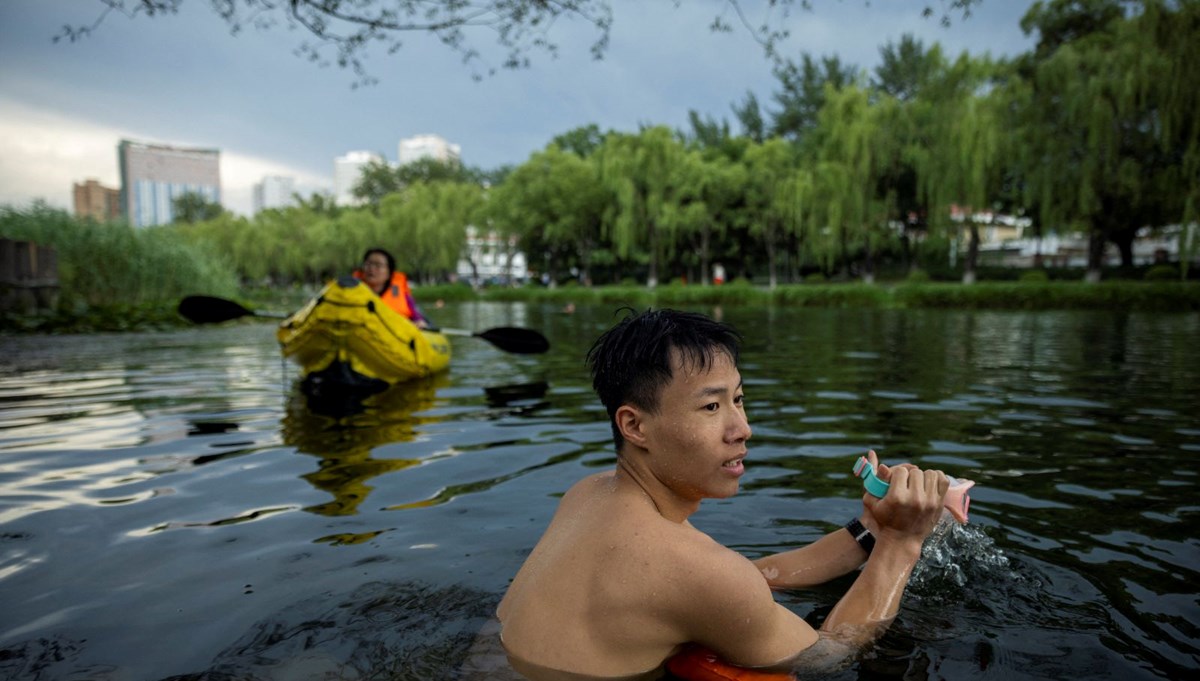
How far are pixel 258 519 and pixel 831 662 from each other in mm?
2949

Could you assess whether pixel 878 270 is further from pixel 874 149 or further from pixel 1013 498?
pixel 1013 498

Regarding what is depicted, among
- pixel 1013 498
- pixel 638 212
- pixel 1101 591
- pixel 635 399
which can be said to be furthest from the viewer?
pixel 638 212

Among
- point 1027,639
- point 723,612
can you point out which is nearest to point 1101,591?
point 1027,639

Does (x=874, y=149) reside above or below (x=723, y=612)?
above

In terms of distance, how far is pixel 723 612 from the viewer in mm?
1982

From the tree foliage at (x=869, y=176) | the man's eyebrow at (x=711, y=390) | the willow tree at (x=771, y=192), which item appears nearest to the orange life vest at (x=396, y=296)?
the tree foliage at (x=869, y=176)

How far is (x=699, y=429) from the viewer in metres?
2.08

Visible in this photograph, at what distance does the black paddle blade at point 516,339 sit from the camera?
1085 centimetres

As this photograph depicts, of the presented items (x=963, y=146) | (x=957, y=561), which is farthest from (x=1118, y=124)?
(x=957, y=561)

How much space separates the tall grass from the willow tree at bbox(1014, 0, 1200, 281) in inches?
987

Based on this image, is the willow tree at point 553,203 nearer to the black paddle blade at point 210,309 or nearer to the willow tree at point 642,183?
the willow tree at point 642,183

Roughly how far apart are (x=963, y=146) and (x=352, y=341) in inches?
962

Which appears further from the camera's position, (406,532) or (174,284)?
(174,284)

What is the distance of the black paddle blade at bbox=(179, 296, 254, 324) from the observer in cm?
994
